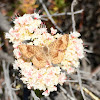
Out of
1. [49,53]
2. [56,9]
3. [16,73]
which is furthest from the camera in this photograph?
[56,9]

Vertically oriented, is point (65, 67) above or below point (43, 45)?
below

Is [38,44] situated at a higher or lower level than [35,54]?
higher

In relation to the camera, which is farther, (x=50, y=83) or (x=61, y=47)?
(x=61, y=47)

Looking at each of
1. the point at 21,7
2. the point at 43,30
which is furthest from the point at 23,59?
the point at 21,7

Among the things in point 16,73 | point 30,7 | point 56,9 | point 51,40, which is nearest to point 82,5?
point 56,9

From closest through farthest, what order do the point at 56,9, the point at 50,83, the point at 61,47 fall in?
1. the point at 50,83
2. the point at 61,47
3. the point at 56,9

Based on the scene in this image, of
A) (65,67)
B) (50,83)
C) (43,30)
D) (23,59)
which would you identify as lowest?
(50,83)

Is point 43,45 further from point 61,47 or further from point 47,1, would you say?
point 47,1

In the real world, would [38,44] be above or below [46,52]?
above
